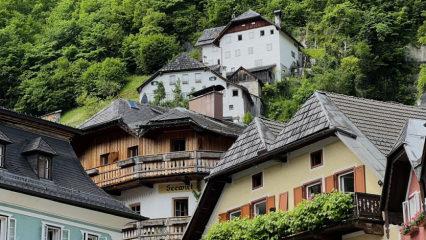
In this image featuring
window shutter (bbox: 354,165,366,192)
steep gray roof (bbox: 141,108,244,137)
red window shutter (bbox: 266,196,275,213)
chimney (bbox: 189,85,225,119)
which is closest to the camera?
window shutter (bbox: 354,165,366,192)

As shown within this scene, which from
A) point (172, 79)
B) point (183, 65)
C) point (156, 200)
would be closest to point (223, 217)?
point (156, 200)

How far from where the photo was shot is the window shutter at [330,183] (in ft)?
99.5

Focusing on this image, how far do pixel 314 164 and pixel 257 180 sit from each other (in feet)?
9.65

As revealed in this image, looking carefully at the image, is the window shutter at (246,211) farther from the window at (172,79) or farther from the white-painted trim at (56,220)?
the window at (172,79)

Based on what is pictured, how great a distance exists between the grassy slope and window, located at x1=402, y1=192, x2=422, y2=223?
8775 centimetres

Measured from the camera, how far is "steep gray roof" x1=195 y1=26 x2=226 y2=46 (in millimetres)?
125938

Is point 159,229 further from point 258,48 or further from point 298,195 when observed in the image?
point 258,48

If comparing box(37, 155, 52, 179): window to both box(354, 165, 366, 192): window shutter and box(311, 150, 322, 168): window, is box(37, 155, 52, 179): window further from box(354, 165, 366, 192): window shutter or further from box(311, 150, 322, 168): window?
box(354, 165, 366, 192): window shutter

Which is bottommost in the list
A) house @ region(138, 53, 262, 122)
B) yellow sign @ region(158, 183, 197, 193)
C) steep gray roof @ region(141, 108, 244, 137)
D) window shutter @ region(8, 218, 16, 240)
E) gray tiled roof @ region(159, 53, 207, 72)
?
window shutter @ region(8, 218, 16, 240)

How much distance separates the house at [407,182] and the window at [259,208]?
287 inches

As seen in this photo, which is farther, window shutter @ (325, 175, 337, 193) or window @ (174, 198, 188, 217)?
window @ (174, 198, 188, 217)

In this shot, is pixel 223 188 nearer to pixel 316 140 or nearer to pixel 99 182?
pixel 316 140

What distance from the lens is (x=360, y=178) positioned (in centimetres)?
2930

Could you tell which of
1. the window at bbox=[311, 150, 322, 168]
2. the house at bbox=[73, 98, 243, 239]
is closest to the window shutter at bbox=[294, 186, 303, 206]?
the window at bbox=[311, 150, 322, 168]
